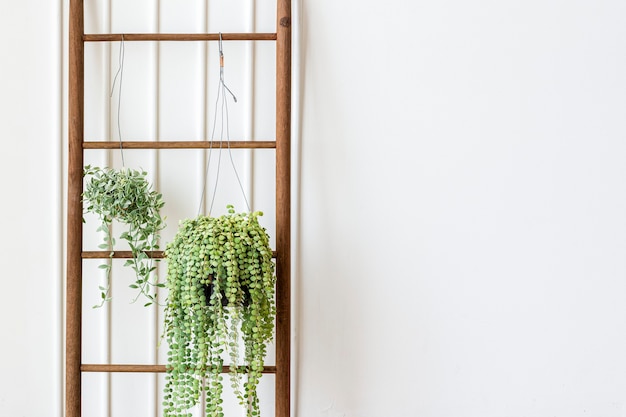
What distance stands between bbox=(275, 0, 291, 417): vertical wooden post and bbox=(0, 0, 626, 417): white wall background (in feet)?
0.28

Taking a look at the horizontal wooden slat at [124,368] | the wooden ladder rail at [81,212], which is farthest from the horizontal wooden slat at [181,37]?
the horizontal wooden slat at [124,368]

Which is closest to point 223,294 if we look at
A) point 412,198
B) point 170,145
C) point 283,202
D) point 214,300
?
point 214,300

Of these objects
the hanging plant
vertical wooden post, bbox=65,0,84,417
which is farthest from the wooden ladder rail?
the hanging plant

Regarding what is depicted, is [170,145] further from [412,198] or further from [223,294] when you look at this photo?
[412,198]

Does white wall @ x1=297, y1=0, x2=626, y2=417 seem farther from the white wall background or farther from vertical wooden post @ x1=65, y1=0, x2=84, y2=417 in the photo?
vertical wooden post @ x1=65, y1=0, x2=84, y2=417

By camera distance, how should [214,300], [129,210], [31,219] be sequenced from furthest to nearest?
[31,219] → [129,210] → [214,300]

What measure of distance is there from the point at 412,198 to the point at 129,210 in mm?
780

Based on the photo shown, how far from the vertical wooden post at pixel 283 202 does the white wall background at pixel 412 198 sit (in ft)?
0.28

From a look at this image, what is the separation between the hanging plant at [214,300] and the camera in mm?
1379

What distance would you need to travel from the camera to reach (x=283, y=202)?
1.56m

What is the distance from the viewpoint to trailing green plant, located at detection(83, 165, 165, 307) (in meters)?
1.50

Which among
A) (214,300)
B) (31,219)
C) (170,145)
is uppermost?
(170,145)

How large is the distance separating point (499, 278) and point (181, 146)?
3.19 feet

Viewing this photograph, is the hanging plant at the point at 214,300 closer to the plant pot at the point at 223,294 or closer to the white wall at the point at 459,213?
the plant pot at the point at 223,294
